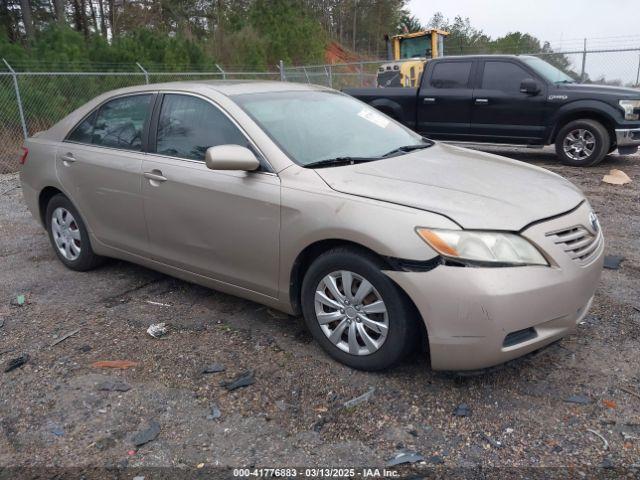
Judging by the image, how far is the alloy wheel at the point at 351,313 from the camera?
304 cm

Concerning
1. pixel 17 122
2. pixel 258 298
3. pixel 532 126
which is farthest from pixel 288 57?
pixel 258 298

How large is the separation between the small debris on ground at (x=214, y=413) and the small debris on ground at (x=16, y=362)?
1347 millimetres

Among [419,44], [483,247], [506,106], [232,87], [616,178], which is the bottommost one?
[616,178]


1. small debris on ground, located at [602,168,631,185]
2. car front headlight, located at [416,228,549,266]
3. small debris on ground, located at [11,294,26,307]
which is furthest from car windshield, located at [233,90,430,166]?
small debris on ground, located at [602,168,631,185]

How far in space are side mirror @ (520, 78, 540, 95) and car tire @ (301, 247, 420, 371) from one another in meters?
7.37

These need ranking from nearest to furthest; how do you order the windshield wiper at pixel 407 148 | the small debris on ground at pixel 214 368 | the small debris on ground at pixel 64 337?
the small debris on ground at pixel 214 368, the small debris on ground at pixel 64 337, the windshield wiper at pixel 407 148

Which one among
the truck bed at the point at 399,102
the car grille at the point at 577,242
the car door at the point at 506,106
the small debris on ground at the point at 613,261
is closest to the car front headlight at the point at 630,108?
the car door at the point at 506,106

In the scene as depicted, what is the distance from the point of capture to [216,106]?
3.80 meters

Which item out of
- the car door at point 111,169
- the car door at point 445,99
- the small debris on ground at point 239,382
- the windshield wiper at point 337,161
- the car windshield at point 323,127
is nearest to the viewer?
the small debris on ground at point 239,382

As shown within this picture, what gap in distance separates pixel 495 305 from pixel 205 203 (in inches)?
76.7

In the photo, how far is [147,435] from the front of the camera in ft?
9.06

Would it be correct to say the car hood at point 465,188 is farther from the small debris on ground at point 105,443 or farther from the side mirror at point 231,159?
the small debris on ground at point 105,443

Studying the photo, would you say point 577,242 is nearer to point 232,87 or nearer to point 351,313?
point 351,313

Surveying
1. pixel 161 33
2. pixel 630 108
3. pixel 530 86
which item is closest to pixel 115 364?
pixel 530 86
